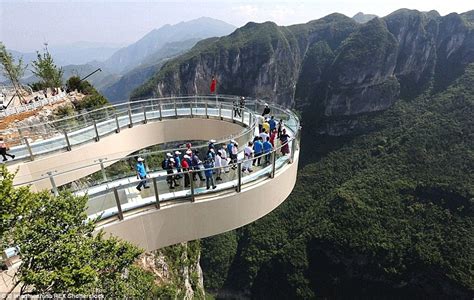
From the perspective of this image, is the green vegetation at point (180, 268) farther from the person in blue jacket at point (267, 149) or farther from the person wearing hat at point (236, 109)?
the person in blue jacket at point (267, 149)

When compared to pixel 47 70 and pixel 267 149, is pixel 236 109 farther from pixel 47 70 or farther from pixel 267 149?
pixel 47 70

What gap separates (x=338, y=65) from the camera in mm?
99562

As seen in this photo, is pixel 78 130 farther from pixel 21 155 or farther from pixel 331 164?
pixel 331 164

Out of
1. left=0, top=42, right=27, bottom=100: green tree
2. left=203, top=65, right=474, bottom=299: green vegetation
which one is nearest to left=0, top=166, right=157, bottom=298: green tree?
left=0, top=42, right=27, bottom=100: green tree

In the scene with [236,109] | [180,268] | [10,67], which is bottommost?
[180,268]

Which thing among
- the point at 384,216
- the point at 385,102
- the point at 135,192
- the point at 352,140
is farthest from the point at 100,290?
the point at 385,102

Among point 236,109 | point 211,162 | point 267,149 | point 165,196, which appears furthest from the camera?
point 236,109

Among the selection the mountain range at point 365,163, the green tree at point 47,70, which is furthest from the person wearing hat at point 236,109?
the green tree at point 47,70

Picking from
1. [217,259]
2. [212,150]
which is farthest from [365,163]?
[212,150]

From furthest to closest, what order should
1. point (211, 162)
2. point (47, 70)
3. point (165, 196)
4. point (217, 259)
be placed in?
point (217, 259) < point (47, 70) < point (211, 162) < point (165, 196)

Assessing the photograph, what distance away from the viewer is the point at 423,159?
59250 millimetres

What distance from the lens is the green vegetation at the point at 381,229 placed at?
1629 inches

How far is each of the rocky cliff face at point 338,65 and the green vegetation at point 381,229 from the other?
980 inches

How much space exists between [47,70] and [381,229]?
5216cm
